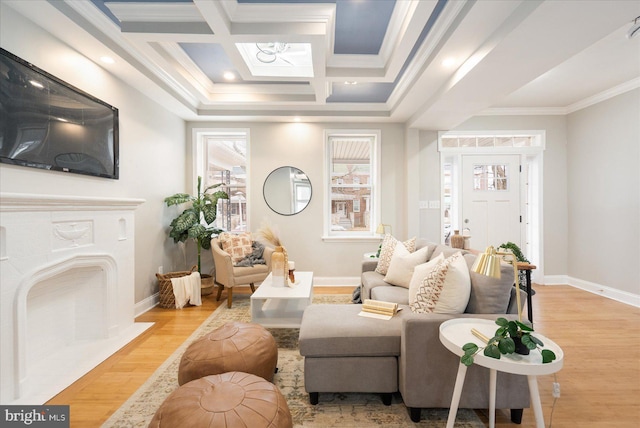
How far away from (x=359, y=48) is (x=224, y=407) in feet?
9.96

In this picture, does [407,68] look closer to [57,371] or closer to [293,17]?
[293,17]

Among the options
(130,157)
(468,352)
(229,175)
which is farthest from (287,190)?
(468,352)

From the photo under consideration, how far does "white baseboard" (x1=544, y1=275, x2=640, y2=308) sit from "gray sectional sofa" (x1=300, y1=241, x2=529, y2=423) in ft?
10.5

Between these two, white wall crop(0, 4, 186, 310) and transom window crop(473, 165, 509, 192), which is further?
transom window crop(473, 165, 509, 192)

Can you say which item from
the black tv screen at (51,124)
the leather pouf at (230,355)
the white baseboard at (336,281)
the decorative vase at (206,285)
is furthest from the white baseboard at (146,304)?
the white baseboard at (336,281)

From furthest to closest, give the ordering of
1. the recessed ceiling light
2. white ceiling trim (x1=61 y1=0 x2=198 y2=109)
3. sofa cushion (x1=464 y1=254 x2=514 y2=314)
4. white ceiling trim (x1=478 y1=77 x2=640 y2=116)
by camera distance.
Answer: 1. white ceiling trim (x1=478 y1=77 x2=640 y2=116)
2. the recessed ceiling light
3. white ceiling trim (x1=61 y1=0 x2=198 y2=109)
4. sofa cushion (x1=464 y1=254 x2=514 y2=314)

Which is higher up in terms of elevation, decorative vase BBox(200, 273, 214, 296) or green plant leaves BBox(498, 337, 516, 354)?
green plant leaves BBox(498, 337, 516, 354)

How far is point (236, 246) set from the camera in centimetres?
368

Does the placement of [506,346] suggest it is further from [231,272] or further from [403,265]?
[231,272]

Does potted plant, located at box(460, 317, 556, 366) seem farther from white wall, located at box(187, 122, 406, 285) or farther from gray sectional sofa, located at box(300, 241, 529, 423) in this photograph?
white wall, located at box(187, 122, 406, 285)

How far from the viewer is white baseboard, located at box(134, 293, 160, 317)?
3105 millimetres

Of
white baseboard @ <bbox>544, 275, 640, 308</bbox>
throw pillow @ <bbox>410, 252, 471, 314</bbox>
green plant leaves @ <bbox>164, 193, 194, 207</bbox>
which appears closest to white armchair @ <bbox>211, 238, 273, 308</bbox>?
green plant leaves @ <bbox>164, 193, 194, 207</bbox>

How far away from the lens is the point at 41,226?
186 centimetres

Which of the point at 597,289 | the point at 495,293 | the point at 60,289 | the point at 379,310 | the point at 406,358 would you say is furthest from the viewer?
the point at 597,289
